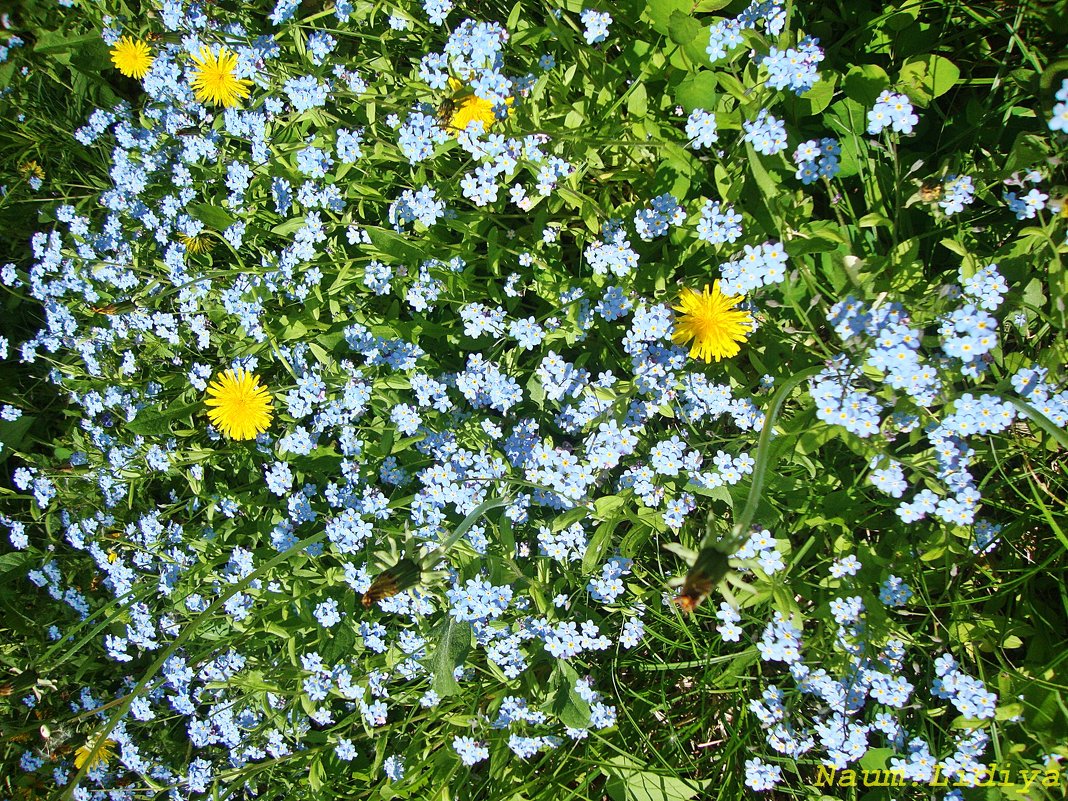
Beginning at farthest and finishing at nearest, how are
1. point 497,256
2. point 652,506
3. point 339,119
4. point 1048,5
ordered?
point 339,119 < point 497,256 < point 652,506 < point 1048,5

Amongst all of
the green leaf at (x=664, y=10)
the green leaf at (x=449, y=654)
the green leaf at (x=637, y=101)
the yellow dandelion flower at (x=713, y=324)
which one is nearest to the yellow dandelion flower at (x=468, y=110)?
the green leaf at (x=637, y=101)

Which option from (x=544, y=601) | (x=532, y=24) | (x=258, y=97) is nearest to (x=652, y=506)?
(x=544, y=601)

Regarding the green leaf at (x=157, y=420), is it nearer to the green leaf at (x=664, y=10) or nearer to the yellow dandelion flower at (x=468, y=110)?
the yellow dandelion flower at (x=468, y=110)

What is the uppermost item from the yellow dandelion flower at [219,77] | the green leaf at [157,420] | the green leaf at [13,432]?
the yellow dandelion flower at [219,77]

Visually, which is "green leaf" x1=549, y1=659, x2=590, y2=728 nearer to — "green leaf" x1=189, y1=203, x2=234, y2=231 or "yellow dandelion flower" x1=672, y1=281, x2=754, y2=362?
"yellow dandelion flower" x1=672, y1=281, x2=754, y2=362

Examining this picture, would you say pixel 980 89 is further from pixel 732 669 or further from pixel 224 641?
pixel 224 641

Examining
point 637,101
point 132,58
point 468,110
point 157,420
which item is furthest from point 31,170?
point 637,101

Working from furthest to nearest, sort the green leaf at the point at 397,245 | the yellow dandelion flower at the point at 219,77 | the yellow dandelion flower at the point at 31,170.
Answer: the yellow dandelion flower at the point at 31,170 → the yellow dandelion flower at the point at 219,77 → the green leaf at the point at 397,245
